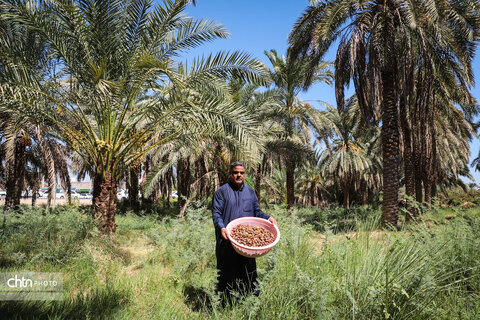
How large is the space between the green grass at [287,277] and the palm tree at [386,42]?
483 centimetres

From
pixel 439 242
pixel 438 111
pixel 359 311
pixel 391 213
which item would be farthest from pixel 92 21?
pixel 438 111

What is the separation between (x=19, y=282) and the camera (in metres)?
3.68

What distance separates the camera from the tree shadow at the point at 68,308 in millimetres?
2635

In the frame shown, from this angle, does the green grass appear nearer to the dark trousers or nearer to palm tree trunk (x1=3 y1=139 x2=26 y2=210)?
the dark trousers

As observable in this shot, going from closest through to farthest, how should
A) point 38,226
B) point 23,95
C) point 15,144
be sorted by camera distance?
1. point 23,95
2. point 38,226
3. point 15,144

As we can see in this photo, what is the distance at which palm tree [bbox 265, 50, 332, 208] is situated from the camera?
13164 millimetres

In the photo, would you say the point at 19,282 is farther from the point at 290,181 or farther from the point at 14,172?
the point at 290,181

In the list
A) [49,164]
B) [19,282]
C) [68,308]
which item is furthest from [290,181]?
[68,308]

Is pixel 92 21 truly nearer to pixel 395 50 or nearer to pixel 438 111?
pixel 395 50

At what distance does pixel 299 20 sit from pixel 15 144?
1240 cm

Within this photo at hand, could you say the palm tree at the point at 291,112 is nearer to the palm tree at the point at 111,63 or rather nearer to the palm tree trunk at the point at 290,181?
the palm tree trunk at the point at 290,181

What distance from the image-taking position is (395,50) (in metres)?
8.77

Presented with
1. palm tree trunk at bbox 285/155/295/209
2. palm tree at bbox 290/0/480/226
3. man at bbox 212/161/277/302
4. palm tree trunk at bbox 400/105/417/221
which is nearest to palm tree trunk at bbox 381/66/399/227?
palm tree at bbox 290/0/480/226

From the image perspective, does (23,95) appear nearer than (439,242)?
No
